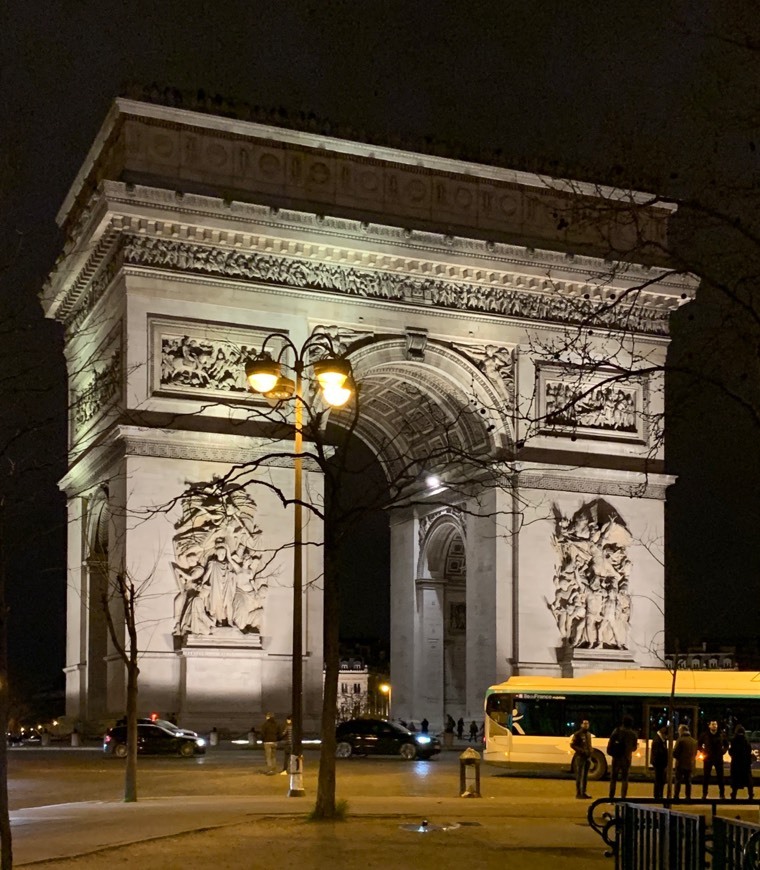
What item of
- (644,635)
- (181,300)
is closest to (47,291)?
(181,300)

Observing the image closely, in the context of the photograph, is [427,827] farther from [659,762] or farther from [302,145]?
[302,145]

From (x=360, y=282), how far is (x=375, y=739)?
40.2ft

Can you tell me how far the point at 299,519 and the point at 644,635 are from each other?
21.8 metres

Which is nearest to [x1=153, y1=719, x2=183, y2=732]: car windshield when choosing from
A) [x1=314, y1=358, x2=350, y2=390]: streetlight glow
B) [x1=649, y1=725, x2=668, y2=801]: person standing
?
[x1=649, y1=725, x2=668, y2=801]: person standing

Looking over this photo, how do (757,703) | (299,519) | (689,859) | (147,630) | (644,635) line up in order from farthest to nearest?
(644,635), (147,630), (757,703), (299,519), (689,859)

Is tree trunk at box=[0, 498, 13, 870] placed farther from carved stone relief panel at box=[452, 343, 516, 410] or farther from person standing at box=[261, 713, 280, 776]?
carved stone relief panel at box=[452, 343, 516, 410]

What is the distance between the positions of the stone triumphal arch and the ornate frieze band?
6 cm

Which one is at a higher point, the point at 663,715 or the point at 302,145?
the point at 302,145

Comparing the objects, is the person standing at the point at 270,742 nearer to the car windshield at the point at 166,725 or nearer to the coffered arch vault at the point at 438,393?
the car windshield at the point at 166,725

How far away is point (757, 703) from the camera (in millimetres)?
31484

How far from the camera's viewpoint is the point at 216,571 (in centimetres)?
3597

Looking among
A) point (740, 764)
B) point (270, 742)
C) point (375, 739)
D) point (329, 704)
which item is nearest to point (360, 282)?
point (375, 739)

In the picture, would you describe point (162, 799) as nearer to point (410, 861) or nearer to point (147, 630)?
point (410, 861)

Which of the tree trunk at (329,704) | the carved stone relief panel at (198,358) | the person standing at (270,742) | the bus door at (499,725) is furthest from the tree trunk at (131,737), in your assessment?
the carved stone relief panel at (198,358)
